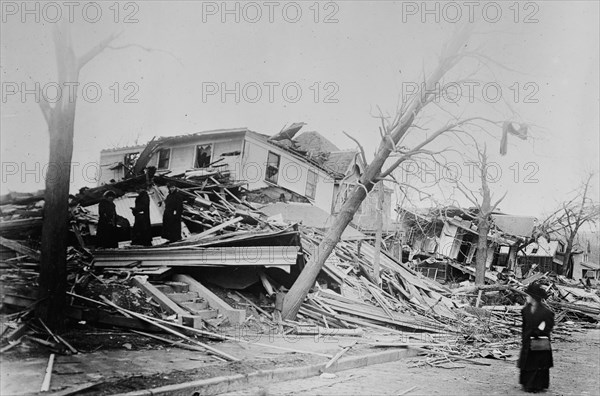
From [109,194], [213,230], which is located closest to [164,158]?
[109,194]

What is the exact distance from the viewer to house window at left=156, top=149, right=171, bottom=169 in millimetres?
28219

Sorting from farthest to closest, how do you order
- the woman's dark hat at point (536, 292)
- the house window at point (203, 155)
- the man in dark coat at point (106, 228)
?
1. the house window at point (203, 155)
2. the man in dark coat at point (106, 228)
3. the woman's dark hat at point (536, 292)

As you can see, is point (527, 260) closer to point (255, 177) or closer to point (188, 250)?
point (255, 177)

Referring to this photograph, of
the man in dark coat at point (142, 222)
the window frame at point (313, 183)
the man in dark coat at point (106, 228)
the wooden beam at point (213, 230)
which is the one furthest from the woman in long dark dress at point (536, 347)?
the window frame at point (313, 183)

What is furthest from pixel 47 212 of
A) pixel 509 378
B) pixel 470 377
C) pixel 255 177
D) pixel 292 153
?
pixel 292 153

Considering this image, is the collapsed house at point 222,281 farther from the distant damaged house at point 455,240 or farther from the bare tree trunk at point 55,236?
the distant damaged house at point 455,240

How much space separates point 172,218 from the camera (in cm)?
1323

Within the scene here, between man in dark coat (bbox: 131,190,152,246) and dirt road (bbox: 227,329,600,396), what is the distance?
677 centimetres

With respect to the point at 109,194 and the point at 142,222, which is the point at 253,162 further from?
the point at 142,222

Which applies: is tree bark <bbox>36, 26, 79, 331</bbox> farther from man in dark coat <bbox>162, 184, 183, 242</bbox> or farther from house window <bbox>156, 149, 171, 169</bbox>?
house window <bbox>156, 149, 171, 169</bbox>

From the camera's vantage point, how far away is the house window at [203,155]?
88.1 feet

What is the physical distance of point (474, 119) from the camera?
1268cm

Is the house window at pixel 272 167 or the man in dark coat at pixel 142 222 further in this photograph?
the house window at pixel 272 167

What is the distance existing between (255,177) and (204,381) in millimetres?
20319
